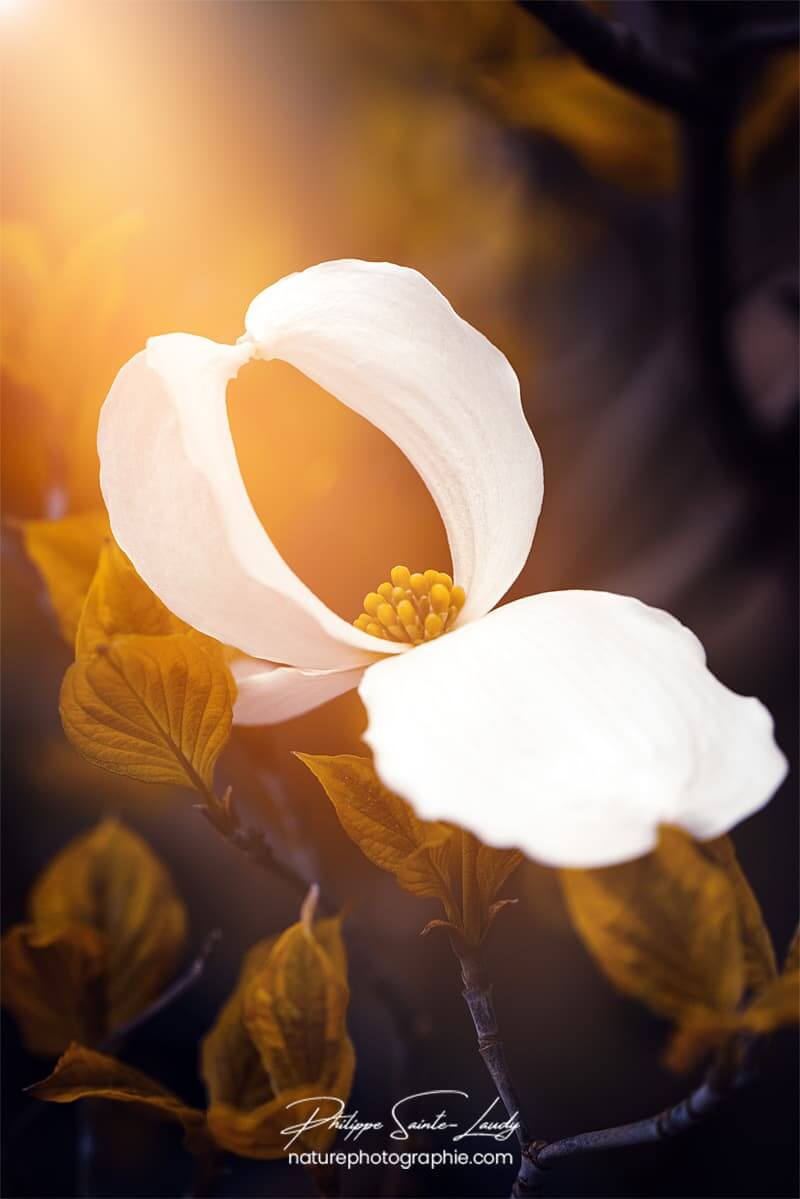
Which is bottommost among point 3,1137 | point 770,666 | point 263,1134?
point 3,1137

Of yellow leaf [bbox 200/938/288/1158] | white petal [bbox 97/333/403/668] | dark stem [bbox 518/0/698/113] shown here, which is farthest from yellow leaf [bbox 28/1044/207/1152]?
dark stem [bbox 518/0/698/113]

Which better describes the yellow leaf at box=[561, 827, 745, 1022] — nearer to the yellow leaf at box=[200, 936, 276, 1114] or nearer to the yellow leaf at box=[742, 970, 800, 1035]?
the yellow leaf at box=[742, 970, 800, 1035]

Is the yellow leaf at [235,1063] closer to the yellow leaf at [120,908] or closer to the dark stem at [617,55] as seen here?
the yellow leaf at [120,908]

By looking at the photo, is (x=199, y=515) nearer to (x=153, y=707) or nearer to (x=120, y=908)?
(x=153, y=707)

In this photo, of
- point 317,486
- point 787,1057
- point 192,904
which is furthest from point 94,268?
point 787,1057

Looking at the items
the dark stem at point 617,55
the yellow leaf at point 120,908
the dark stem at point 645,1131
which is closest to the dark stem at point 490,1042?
the dark stem at point 645,1131

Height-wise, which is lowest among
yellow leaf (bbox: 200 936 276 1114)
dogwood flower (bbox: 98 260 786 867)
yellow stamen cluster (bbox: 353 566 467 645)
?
yellow leaf (bbox: 200 936 276 1114)

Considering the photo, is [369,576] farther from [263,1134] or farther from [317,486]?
[263,1134]
